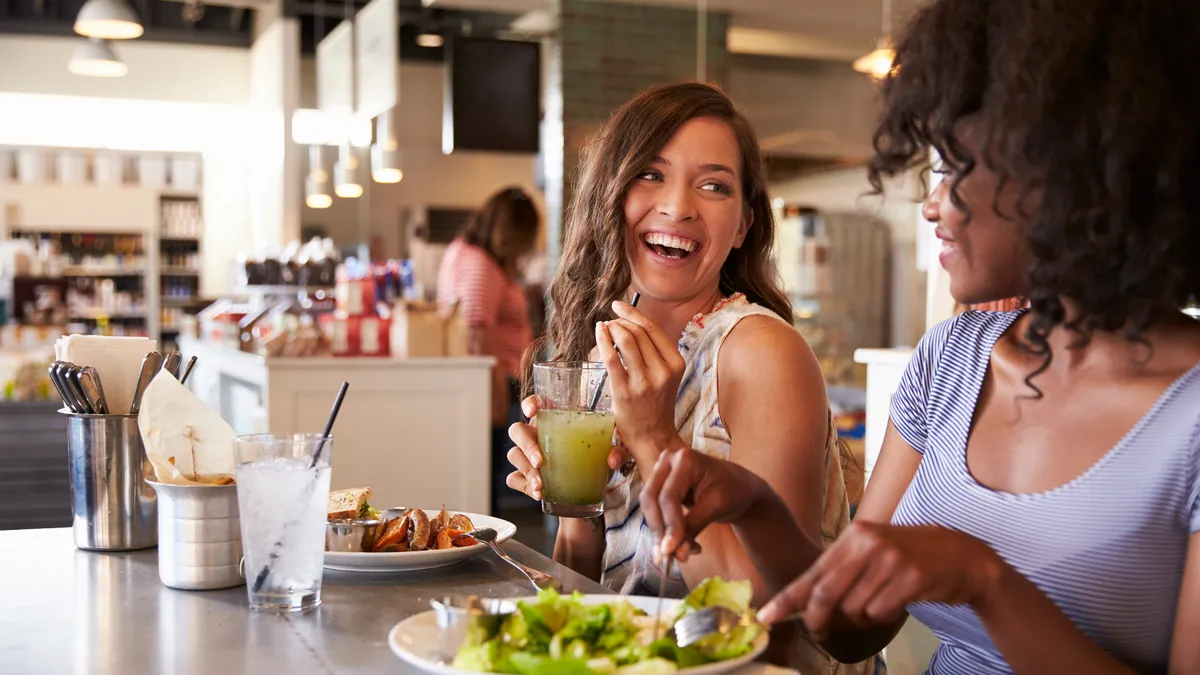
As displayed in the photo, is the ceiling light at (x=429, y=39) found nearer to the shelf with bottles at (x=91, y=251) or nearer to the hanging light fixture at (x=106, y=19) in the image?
the shelf with bottles at (x=91, y=251)

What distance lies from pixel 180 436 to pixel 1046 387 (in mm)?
1082

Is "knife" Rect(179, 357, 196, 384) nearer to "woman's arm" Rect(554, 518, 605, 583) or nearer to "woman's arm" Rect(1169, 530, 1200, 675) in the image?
"woman's arm" Rect(554, 518, 605, 583)

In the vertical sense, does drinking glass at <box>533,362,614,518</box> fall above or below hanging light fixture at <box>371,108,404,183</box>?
below

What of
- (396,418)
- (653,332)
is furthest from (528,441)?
(396,418)

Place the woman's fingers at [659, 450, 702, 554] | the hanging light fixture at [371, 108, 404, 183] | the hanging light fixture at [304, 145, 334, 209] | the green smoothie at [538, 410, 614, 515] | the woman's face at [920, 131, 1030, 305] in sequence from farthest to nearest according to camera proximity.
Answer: the hanging light fixture at [304, 145, 334, 209] → the hanging light fixture at [371, 108, 404, 183] → the green smoothie at [538, 410, 614, 515] → the woman's face at [920, 131, 1030, 305] → the woman's fingers at [659, 450, 702, 554]

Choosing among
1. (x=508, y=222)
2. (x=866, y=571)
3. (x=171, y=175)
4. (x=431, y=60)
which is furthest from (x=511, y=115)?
→ (x=866, y=571)

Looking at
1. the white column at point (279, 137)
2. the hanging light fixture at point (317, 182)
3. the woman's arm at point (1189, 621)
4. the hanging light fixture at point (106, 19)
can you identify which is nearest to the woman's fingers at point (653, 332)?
the woman's arm at point (1189, 621)

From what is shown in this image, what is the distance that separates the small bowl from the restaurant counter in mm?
3070

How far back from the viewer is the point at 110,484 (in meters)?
1.63

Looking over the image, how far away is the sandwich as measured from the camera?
164cm

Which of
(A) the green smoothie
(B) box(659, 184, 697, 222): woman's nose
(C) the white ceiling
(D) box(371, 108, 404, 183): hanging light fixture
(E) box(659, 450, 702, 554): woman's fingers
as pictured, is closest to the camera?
(E) box(659, 450, 702, 554): woman's fingers

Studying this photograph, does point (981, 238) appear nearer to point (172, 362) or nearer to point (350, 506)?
point (350, 506)

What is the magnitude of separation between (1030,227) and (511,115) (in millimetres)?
6562

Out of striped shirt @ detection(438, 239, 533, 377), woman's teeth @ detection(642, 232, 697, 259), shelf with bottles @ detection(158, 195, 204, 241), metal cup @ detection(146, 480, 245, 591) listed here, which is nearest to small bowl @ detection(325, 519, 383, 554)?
metal cup @ detection(146, 480, 245, 591)
